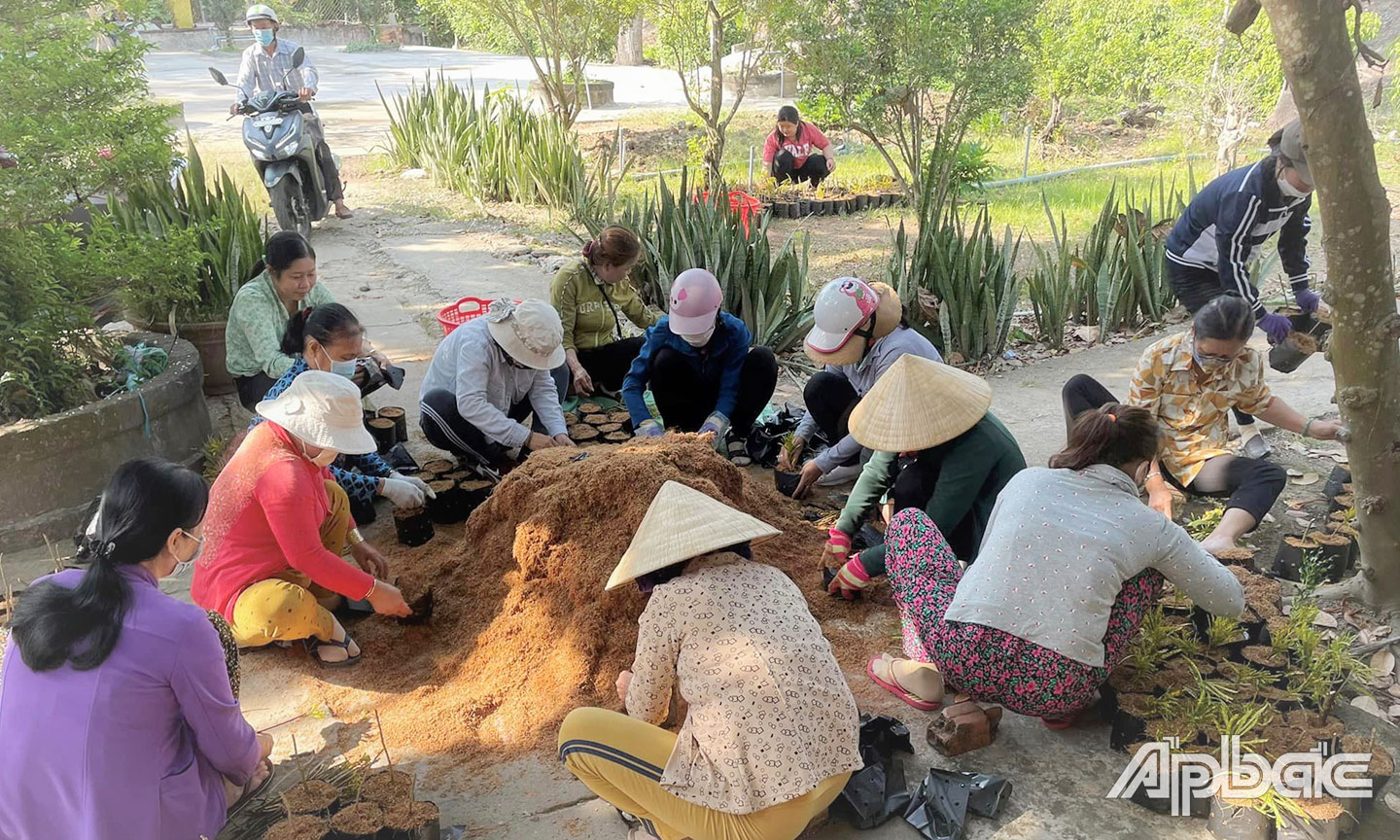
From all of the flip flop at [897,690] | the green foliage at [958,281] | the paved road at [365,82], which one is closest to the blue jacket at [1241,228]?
the green foliage at [958,281]

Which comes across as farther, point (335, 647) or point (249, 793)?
point (335, 647)

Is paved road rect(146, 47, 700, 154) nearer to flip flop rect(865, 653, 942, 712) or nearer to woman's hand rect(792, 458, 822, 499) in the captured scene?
woman's hand rect(792, 458, 822, 499)

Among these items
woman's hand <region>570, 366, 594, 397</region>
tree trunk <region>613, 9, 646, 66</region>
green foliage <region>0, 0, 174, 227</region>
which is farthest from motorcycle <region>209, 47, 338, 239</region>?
tree trunk <region>613, 9, 646, 66</region>

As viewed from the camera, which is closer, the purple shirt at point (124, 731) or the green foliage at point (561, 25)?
the purple shirt at point (124, 731)

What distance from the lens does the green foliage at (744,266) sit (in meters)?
5.18

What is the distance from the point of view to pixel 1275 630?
8.57 feet

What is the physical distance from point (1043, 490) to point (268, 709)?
7.31 ft

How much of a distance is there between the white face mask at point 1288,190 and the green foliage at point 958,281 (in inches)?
58.6

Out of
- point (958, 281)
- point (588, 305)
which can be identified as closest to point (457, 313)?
point (588, 305)

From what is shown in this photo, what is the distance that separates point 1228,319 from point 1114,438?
3.69ft

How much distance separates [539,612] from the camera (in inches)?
114

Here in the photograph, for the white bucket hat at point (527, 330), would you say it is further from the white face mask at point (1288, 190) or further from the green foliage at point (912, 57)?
the green foliage at point (912, 57)

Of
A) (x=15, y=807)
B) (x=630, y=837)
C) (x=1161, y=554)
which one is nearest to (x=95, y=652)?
(x=15, y=807)

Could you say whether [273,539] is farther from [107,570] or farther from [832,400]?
[832,400]
